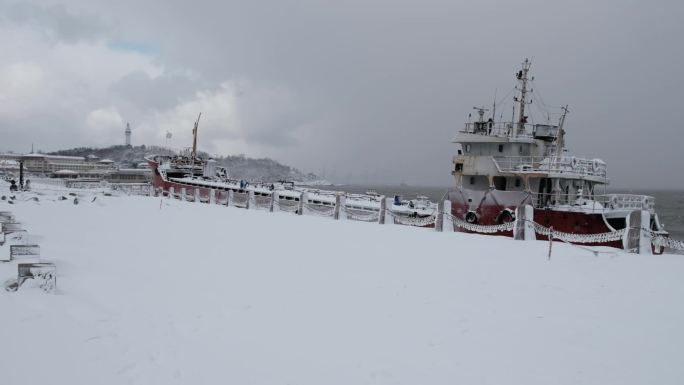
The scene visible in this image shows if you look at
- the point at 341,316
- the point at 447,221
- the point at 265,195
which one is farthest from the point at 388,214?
the point at 265,195

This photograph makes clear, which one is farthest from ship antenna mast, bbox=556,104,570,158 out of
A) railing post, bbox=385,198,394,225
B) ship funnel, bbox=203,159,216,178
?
ship funnel, bbox=203,159,216,178

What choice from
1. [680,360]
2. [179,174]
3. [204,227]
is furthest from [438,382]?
[179,174]

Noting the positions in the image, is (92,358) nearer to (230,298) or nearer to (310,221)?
(230,298)

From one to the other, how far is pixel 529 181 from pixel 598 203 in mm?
3205

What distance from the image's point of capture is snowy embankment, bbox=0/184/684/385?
187 inches

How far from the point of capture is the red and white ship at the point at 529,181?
1903 centimetres

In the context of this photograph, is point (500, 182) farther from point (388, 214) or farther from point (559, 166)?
point (388, 214)

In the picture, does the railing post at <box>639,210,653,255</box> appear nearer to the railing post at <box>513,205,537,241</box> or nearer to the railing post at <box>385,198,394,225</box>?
the railing post at <box>513,205,537,241</box>

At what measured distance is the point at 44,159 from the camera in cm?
12238

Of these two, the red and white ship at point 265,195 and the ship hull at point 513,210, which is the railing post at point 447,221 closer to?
the red and white ship at point 265,195

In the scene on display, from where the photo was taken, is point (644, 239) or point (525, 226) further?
point (525, 226)

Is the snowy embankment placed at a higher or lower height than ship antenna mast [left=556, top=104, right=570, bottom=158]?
lower

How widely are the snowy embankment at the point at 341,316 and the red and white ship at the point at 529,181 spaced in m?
9.23

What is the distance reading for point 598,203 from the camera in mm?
20531
